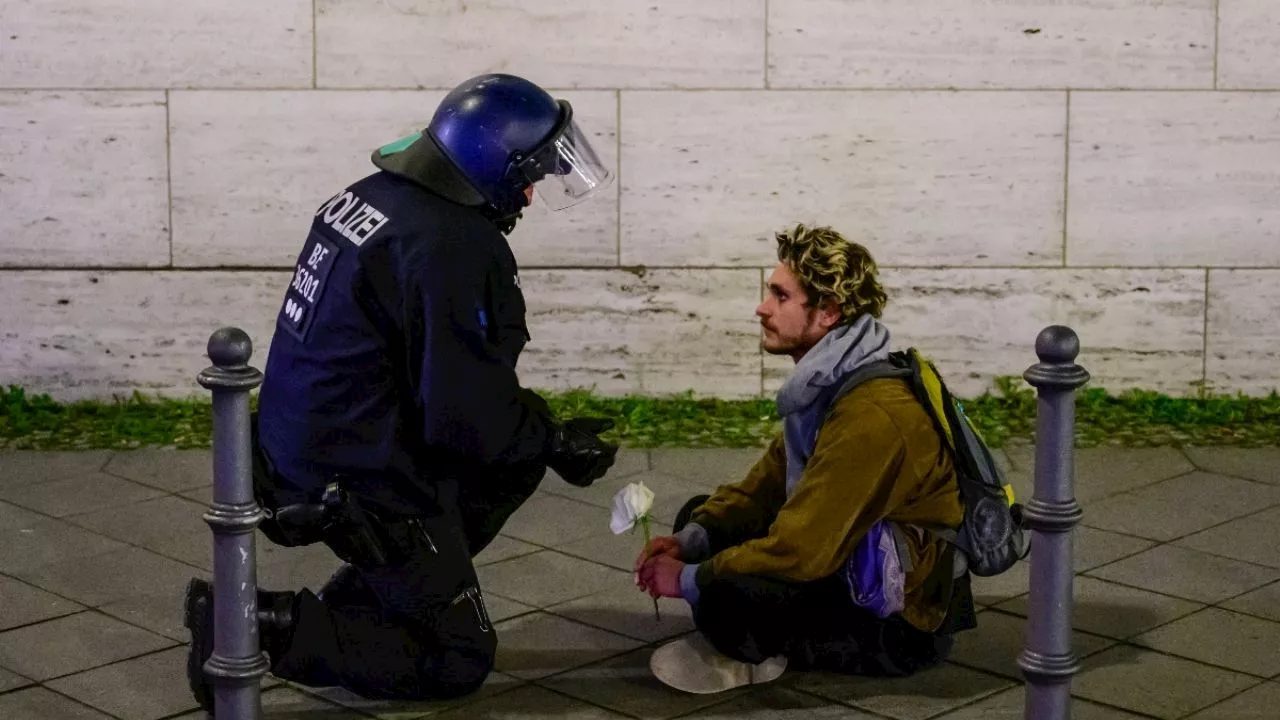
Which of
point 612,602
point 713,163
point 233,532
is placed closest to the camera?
point 233,532

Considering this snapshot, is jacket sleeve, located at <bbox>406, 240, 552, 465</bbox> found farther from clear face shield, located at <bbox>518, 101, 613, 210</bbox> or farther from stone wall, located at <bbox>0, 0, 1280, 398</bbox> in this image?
stone wall, located at <bbox>0, 0, 1280, 398</bbox>

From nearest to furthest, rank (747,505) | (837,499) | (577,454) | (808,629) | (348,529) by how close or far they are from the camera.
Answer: (348,529) → (837,499) → (577,454) → (808,629) → (747,505)

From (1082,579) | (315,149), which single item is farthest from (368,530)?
(315,149)

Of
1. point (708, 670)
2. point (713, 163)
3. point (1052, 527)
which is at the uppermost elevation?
point (713, 163)

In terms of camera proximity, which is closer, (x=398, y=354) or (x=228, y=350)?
(x=228, y=350)

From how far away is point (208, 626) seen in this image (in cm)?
436

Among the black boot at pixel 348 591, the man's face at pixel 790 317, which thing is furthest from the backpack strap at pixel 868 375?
the black boot at pixel 348 591

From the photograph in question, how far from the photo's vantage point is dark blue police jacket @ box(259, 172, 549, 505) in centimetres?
436

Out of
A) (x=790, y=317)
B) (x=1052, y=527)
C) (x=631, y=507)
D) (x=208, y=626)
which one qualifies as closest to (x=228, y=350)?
(x=208, y=626)

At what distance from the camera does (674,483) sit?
6.85 metres

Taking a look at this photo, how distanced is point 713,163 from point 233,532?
4.32 meters

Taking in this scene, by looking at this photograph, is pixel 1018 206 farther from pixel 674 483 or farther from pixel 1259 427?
pixel 674 483

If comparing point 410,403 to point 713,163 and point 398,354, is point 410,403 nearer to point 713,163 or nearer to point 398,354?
point 398,354

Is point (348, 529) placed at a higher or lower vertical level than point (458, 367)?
lower
